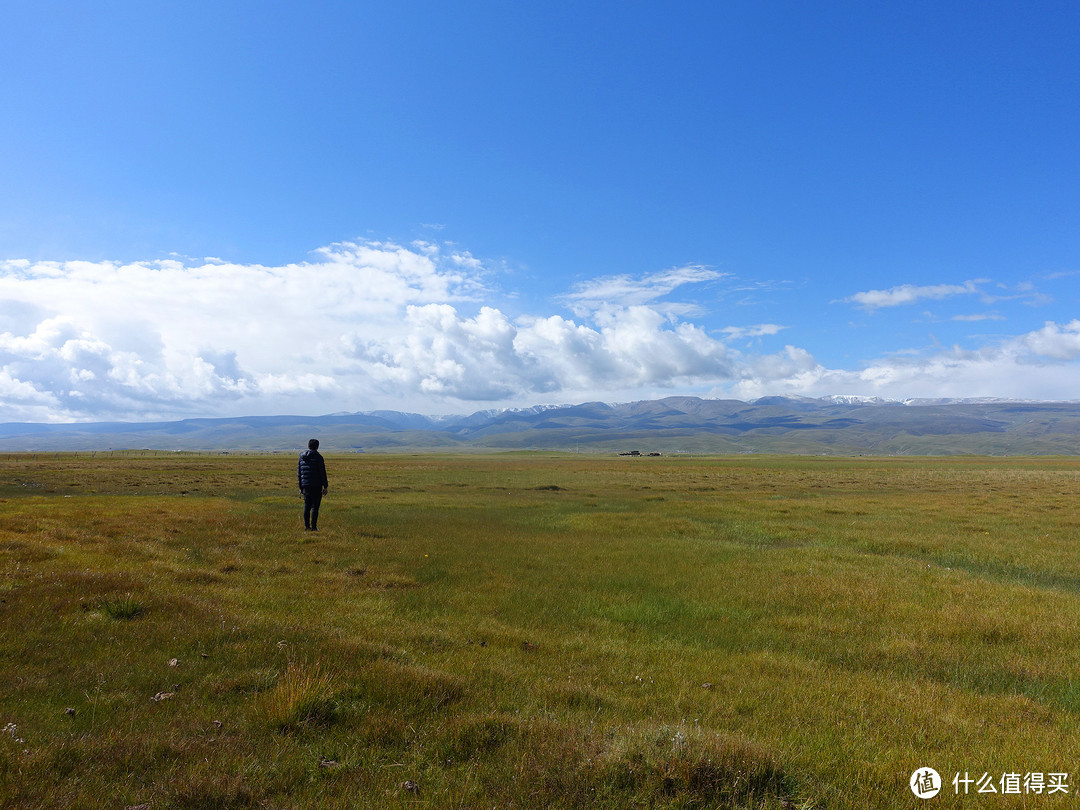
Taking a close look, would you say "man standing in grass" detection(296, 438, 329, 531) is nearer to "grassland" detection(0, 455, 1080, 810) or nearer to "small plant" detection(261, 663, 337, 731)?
"grassland" detection(0, 455, 1080, 810)

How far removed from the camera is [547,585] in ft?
51.9

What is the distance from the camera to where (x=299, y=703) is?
669 cm

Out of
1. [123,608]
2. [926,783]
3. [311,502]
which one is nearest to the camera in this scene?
[926,783]

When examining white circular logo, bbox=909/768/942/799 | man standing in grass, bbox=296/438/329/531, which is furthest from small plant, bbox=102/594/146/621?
white circular logo, bbox=909/768/942/799

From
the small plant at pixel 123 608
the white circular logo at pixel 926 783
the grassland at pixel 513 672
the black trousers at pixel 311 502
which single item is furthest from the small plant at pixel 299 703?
the black trousers at pixel 311 502

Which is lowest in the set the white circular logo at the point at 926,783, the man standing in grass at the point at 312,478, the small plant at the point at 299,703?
the white circular logo at the point at 926,783

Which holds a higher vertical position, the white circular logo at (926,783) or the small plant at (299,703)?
the small plant at (299,703)

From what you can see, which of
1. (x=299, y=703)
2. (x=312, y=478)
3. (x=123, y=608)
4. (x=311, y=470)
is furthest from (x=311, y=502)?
(x=299, y=703)

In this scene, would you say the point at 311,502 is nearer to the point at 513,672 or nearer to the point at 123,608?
the point at 123,608

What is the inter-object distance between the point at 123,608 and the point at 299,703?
5970 millimetres

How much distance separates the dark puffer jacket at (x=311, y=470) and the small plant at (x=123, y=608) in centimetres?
1134

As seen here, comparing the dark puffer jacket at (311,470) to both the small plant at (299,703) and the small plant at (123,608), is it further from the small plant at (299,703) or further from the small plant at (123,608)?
the small plant at (299,703)

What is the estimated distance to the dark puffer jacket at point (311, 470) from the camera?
858 inches

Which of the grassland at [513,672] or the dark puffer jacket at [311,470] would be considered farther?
the dark puffer jacket at [311,470]
